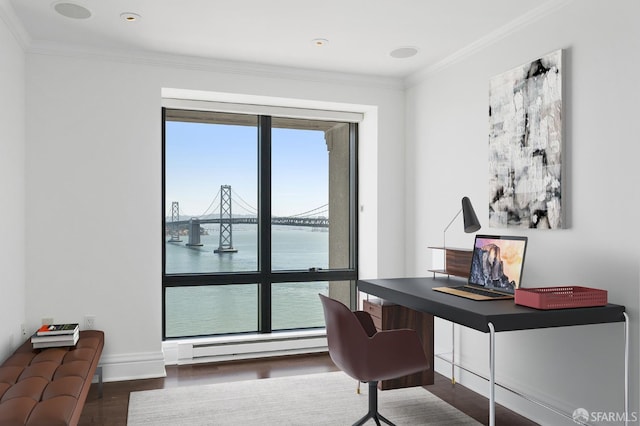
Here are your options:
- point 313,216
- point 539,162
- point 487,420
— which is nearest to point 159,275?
point 313,216

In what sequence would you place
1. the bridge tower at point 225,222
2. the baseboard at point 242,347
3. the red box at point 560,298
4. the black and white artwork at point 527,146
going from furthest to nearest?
the bridge tower at point 225,222 → the baseboard at point 242,347 → the black and white artwork at point 527,146 → the red box at point 560,298

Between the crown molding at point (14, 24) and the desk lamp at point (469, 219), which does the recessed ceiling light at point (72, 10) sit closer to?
the crown molding at point (14, 24)

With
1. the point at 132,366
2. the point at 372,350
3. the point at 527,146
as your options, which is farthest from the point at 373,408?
the point at 132,366

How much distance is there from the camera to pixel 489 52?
149 inches

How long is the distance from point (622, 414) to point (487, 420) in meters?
0.84

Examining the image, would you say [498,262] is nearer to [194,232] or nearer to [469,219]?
[469,219]

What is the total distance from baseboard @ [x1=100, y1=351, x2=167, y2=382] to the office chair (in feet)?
6.36

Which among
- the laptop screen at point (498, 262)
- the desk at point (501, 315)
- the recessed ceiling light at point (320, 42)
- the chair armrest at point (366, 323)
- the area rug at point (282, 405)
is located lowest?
the area rug at point (282, 405)

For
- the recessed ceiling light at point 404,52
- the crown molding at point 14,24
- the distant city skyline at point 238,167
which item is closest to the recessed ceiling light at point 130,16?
the crown molding at point 14,24

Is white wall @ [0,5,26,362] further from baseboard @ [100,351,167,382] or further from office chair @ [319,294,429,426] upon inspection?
office chair @ [319,294,429,426]

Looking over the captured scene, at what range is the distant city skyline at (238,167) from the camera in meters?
4.80

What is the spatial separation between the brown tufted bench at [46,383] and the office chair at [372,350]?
1.36 meters

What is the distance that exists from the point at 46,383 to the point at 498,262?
8.64 ft

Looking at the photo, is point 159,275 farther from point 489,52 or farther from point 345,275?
point 489,52
